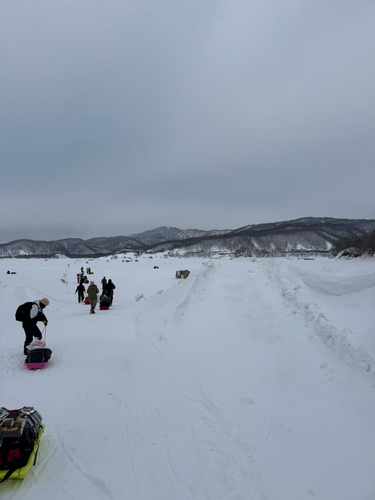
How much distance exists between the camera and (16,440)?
3.22 m

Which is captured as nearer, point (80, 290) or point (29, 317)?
point (29, 317)

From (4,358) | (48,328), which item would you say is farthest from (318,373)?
(48,328)

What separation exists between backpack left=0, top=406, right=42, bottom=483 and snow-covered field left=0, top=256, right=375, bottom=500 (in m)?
0.26

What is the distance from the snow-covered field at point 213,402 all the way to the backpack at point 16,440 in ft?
0.85

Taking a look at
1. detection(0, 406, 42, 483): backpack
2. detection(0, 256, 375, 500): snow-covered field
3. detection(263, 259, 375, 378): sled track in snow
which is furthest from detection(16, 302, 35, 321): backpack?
detection(263, 259, 375, 378): sled track in snow

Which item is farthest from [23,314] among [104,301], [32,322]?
[104,301]

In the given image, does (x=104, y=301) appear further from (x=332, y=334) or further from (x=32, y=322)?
(x=332, y=334)

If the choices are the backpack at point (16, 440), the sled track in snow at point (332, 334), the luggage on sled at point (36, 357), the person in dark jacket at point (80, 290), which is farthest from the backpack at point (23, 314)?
the person in dark jacket at point (80, 290)

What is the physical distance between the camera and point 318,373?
554 cm

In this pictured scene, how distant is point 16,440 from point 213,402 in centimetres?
342

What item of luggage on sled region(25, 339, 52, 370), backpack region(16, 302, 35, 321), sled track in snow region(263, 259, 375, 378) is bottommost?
luggage on sled region(25, 339, 52, 370)

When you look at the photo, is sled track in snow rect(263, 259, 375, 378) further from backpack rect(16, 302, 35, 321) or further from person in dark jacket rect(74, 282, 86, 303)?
person in dark jacket rect(74, 282, 86, 303)

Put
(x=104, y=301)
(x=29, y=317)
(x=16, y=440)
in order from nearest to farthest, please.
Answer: (x=16, y=440), (x=29, y=317), (x=104, y=301)

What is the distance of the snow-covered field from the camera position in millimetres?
3375
